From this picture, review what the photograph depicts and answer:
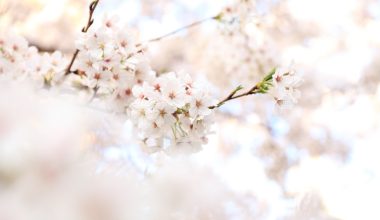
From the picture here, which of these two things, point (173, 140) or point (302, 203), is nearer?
point (302, 203)

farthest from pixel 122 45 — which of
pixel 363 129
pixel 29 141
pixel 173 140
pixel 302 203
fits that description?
pixel 363 129

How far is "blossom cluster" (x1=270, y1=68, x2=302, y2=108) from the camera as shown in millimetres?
970

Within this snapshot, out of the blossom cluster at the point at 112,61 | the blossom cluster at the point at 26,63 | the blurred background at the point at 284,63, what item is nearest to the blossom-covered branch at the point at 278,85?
the blossom cluster at the point at 112,61

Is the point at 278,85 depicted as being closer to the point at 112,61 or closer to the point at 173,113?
the point at 173,113

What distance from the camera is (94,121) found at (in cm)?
45

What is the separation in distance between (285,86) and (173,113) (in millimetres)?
192

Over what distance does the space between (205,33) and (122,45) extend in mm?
2426

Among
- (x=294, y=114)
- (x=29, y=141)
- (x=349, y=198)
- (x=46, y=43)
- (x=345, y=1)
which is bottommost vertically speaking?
(x=29, y=141)

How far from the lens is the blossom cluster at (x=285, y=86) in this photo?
97 centimetres

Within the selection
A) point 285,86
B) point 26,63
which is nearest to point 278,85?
point 285,86

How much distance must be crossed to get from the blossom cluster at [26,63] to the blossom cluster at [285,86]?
484 millimetres

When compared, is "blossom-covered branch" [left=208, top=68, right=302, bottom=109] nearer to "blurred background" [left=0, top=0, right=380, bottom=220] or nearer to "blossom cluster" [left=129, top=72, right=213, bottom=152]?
"blossom cluster" [left=129, top=72, right=213, bottom=152]

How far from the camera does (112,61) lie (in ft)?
3.59

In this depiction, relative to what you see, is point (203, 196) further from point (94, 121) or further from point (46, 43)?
point (46, 43)
